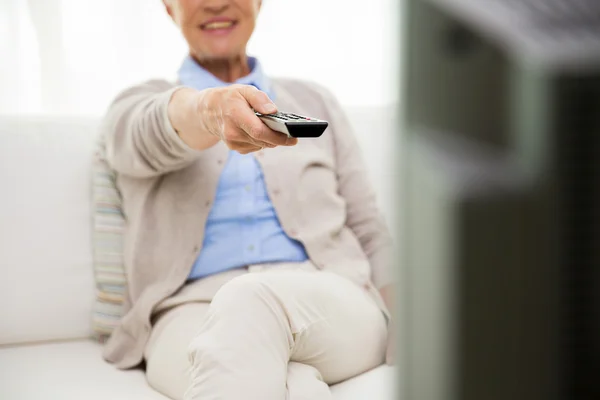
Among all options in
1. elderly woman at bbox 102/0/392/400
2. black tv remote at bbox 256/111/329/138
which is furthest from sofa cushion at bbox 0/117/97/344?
black tv remote at bbox 256/111/329/138

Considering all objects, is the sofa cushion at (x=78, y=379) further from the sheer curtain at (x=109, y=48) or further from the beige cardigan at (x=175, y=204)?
the sheer curtain at (x=109, y=48)

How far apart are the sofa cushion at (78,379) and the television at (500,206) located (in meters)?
0.49

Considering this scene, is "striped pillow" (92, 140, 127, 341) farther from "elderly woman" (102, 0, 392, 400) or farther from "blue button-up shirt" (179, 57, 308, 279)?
"blue button-up shirt" (179, 57, 308, 279)

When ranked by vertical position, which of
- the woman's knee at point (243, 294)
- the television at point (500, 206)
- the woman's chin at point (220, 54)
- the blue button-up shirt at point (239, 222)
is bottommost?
the woman's knee at point (243, 294)

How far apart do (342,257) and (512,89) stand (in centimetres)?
70

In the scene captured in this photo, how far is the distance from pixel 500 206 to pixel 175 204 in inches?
28.2

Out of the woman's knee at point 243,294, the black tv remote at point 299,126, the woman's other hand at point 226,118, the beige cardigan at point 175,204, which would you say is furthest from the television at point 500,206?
the beige cardigan at point 175,204

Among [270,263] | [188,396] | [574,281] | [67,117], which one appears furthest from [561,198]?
[67,117]

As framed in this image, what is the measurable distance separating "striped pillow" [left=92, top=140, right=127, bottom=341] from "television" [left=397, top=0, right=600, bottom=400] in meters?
0.78

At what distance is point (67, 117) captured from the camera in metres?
1.06

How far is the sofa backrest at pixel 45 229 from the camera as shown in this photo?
0.98 metres

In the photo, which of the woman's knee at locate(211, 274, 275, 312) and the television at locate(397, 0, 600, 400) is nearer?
the television at locate(397, 0, 600, 400)

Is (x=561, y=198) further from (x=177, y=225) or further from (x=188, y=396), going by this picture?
(x=177, y=225)

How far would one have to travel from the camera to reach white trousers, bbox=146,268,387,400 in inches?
24.7
